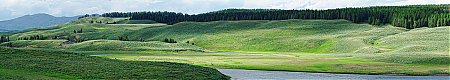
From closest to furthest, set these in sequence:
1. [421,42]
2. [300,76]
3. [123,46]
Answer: [300,76]
[421,42]
[123,46]

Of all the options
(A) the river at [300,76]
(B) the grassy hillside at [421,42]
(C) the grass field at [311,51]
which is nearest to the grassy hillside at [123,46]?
(C) the grass field at [311,51]

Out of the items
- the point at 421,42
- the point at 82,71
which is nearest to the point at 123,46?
the point at 421,42

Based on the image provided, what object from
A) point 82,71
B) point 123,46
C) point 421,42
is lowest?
point 82,71

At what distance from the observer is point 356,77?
7500 centimetres

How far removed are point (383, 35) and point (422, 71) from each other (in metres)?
92.5

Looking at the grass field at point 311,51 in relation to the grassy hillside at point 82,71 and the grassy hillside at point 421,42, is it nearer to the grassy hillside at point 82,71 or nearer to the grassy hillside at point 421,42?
the grassy hillside at point 421,42

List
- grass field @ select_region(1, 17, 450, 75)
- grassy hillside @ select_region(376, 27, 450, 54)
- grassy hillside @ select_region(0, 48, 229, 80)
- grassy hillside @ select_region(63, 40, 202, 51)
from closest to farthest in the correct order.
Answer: grassy hillside @ select_region(0, 48, 229, 80) → grass field @ select_region(1, 17, 450, 75) → grassy hillside @ select_region(376, 27, 450, 54) → grassy hillside @ select_region(63, 40, 202, 51)

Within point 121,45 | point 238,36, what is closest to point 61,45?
point 121,45

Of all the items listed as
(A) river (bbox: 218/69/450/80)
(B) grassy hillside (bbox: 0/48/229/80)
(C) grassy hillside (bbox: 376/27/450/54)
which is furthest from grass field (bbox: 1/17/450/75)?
(B) grassy hillside (bbox: 0/48/229/80)

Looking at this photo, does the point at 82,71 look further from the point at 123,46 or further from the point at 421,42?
the point at 123,46

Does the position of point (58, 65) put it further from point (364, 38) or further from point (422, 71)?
point (364, 38)

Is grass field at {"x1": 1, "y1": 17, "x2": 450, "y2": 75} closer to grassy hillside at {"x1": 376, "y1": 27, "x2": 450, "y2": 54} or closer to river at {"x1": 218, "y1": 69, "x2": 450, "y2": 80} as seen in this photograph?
grassy hillside at {"x1": 376, "y1": 27, "x2": 450, "y2": 54}

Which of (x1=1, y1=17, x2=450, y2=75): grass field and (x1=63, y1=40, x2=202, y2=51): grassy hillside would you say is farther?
(x1=63, y1=40, x2=202, y2=51): grassy hillside

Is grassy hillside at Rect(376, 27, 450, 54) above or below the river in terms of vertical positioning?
above
